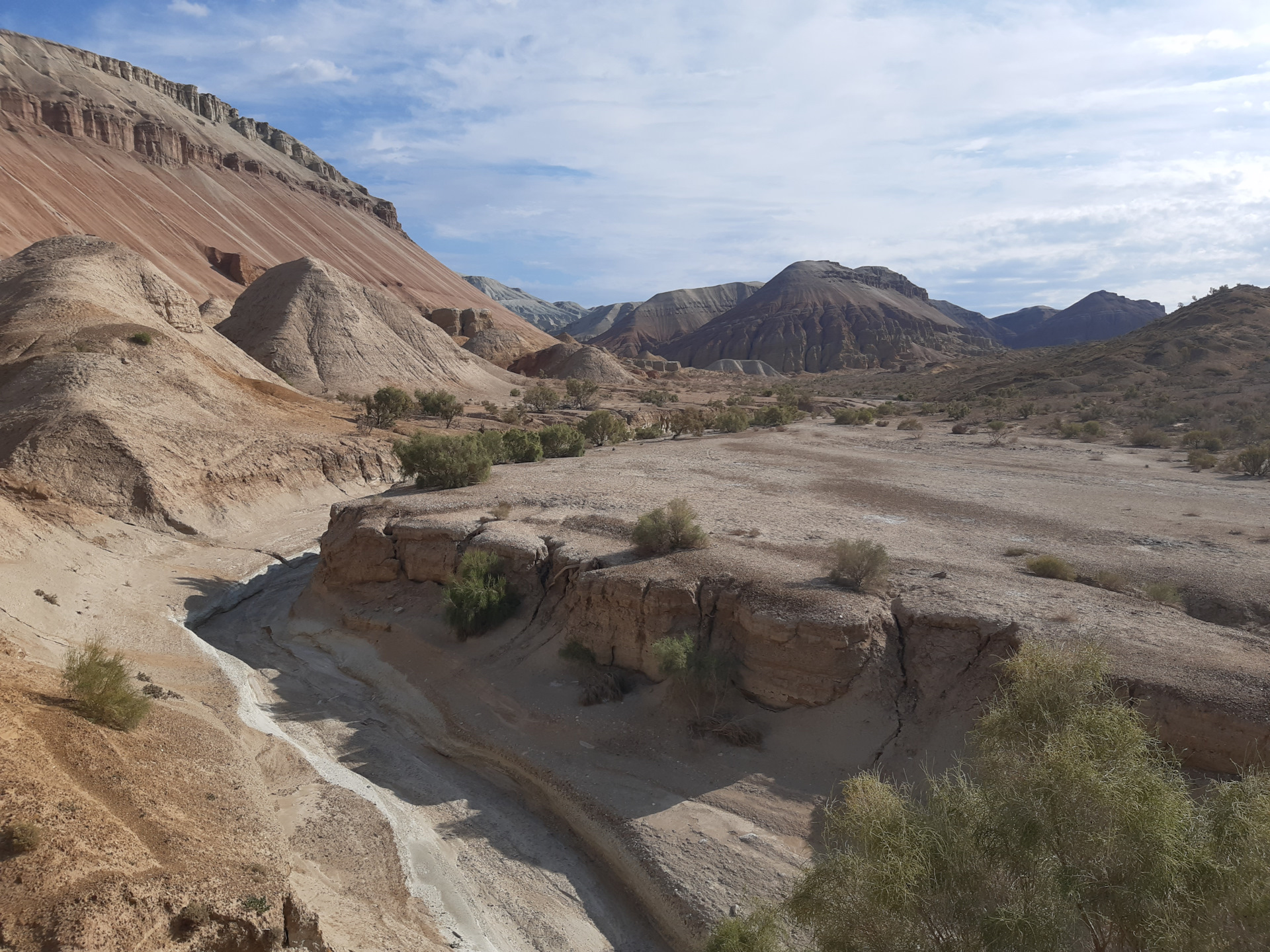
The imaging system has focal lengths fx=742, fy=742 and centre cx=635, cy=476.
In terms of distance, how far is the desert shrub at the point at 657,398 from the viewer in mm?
57366

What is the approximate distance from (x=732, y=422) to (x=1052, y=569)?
92.1 ft

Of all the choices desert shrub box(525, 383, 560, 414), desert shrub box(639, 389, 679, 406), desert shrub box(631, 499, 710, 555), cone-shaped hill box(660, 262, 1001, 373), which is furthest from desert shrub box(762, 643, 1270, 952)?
cone-shaped hill box(660, 262, 1001, 373)

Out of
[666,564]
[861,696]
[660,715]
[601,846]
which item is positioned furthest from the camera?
[666,564]

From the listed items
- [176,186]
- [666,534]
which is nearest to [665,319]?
[176,186]

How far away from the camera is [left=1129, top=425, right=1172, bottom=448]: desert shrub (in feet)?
104

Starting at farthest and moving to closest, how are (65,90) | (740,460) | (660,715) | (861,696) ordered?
(65,90), (740,460), (660,715), (861,696)

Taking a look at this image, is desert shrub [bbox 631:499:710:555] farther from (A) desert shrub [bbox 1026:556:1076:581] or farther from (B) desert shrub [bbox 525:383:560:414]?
(B) desert shrub [bbox 525:383:560:414]

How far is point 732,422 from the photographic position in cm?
4022

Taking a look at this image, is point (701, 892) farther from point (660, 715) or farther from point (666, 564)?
point (666, 564)

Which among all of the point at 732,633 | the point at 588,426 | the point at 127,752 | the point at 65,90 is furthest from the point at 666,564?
the point at 65,90

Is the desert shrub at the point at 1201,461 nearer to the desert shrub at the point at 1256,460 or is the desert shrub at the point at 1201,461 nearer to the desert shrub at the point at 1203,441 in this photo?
the desert shrub at the point at 1256,460

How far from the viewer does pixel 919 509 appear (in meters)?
18.6

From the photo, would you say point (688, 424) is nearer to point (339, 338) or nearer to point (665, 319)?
point (339, 338)

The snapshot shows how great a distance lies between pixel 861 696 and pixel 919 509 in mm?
9144
